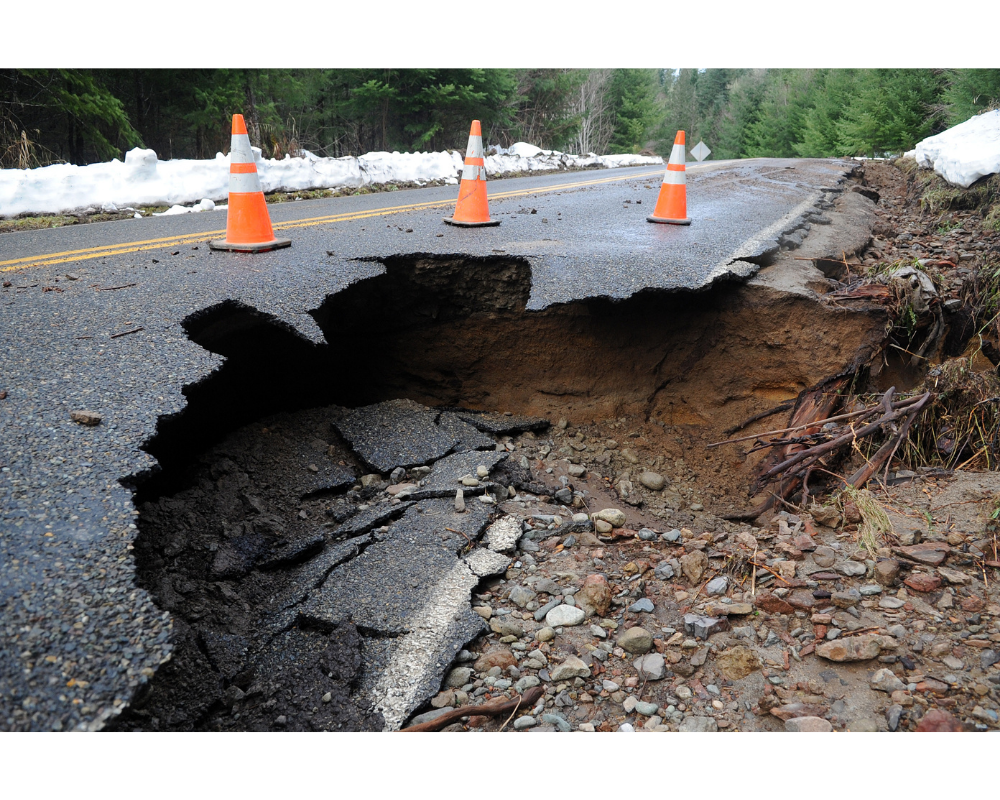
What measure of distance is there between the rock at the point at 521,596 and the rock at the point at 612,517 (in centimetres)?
69

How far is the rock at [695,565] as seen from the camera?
262 cm

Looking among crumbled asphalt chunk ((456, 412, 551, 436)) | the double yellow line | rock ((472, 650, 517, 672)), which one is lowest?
rock ((472, 650, 517, 672))

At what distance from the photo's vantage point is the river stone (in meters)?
2.15

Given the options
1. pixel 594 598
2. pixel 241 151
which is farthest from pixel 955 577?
pixel 241 151

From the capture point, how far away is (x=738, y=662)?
213 centimetres

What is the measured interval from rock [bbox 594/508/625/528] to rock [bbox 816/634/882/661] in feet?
3.77

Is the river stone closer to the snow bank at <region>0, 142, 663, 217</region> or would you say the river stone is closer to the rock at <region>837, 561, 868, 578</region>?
the rock at <region>837, 561, 868, 578</region>

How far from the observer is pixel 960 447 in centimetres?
313

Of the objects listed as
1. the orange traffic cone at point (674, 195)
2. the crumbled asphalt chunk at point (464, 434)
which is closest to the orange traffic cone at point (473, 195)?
the orange traffic cone at point (674, 195)

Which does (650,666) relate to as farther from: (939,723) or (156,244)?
(156,244)

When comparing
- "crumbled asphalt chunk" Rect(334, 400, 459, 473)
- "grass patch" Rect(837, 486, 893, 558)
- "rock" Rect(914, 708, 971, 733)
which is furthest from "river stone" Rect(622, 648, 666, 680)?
"crumbled asphalt chunk" Rect(334, 400, 459, 473)

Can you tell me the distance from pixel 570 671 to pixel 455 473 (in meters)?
1.48

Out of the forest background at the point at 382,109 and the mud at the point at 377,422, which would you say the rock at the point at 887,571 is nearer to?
the mud at the point at 377,422

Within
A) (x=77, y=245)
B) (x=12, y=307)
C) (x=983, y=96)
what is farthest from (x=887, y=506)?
(x=983, y=96)
